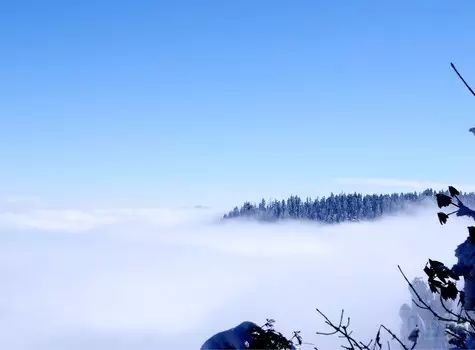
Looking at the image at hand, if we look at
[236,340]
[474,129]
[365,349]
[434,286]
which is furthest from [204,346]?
[474,129]

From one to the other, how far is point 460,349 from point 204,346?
8.24ft

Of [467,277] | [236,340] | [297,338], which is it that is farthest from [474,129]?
[236,340]

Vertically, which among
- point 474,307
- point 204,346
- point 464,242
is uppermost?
point 464,242

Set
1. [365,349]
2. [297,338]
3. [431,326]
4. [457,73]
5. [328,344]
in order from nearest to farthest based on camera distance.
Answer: [457,73] → [365,349] → [297,338] → [431,326] → [328,344]

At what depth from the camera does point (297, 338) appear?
17.2 feet

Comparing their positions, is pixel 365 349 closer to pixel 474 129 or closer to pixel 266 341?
pixel 266 341

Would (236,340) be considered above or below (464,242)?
below

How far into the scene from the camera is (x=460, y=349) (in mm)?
4109

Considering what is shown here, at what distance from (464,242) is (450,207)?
298 mm

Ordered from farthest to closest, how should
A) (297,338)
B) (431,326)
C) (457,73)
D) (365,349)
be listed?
(431,326) < (297,338) < (365,349) < (457,73)

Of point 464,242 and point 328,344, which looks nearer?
point 464,242

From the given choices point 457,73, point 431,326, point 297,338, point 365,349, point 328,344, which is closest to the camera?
point 457,73

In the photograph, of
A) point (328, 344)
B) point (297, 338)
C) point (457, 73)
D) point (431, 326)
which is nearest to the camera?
point (457, 73)

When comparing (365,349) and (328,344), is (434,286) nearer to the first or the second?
(365,349)
